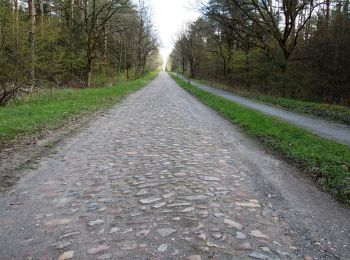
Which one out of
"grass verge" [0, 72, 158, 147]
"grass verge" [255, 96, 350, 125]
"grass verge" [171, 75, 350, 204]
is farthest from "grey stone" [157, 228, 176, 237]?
"grass verge" [255, 96, 350, 125]

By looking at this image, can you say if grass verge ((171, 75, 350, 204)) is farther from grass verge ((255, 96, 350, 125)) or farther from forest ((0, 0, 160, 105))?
forest ((0, 0, 160, 105))

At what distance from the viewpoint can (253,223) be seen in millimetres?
4137

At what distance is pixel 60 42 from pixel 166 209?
29174 millimetres

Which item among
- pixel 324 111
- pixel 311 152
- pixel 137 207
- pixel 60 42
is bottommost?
pixel 137 207

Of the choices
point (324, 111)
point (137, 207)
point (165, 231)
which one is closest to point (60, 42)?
point (324, 111)

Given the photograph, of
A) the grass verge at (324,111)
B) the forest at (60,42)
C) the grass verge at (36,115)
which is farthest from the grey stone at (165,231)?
the forest at (60,42)

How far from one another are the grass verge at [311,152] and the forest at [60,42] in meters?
10.6

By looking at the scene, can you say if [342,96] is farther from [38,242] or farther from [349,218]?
[38,242]

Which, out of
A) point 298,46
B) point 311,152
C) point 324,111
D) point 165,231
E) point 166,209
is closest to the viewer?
point 165,231

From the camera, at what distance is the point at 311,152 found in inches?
300

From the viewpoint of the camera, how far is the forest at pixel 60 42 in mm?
15055

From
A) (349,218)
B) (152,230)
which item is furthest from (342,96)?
(152,230)

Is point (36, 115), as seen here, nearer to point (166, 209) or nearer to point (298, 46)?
point (166, 209)

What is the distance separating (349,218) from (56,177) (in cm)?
466
